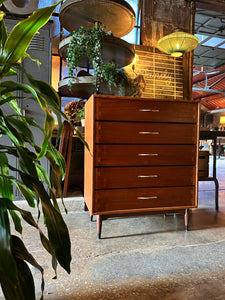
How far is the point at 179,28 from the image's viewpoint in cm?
264

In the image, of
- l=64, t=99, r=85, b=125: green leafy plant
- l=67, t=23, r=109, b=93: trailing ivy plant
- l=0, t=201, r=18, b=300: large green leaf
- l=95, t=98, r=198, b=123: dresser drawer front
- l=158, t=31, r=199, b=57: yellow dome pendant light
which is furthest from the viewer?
l=64, t=99, r=85, b=125: green leafy plant

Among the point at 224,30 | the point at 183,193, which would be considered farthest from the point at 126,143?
the point at 224,30

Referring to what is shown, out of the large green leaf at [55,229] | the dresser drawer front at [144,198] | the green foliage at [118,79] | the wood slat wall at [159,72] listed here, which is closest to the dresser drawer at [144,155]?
the dresser drawer front at [144,198]

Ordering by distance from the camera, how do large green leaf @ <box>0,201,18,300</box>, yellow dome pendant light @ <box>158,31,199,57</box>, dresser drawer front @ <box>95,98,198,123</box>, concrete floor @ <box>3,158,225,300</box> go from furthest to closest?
yellow dome pendant light @ <box>158,31,199,57</box> < dresser drawer front @ <box>95,98,198,123</box> < concrete floor @ <box>3,158,225,300</box> < large green leaf @ <box>0,201,18,300</box>

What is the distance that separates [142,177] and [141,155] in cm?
17

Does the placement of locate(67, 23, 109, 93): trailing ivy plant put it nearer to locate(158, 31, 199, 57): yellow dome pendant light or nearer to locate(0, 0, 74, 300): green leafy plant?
locate(158, 31, 199, 57): yellow dome pendant light

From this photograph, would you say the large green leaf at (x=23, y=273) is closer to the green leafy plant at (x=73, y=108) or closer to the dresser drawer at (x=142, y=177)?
the dresser drawer at (x=142, y=177)

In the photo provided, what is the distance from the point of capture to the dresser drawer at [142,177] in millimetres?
1626

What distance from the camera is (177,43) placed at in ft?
7.55

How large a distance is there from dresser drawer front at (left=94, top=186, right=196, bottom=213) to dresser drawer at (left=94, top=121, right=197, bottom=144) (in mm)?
369

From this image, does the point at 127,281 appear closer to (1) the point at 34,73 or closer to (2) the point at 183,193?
(2) the point at 183,193

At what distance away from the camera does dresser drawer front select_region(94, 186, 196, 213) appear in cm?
162

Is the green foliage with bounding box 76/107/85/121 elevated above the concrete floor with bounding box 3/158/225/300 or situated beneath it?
elevated above

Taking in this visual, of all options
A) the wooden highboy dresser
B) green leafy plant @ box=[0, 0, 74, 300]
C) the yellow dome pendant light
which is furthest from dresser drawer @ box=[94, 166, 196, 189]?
the yellow dome pendant light
